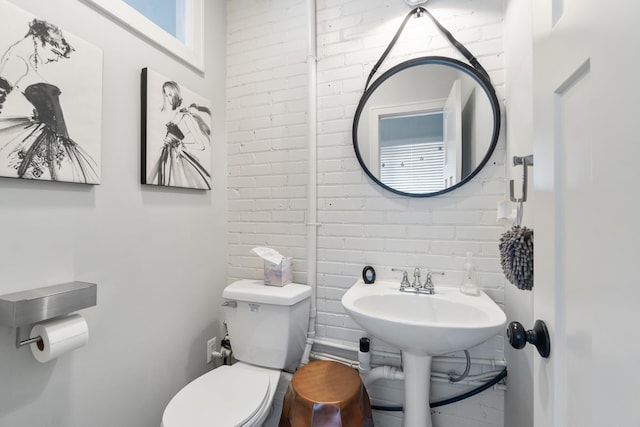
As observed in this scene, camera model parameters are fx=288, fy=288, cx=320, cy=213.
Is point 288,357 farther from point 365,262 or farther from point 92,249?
point 92,249

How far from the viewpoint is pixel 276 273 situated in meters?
1.53

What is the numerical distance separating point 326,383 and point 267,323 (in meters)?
0.40

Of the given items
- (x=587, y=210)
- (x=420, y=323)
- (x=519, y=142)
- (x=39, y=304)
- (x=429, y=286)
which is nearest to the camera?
(x=587, y=210)

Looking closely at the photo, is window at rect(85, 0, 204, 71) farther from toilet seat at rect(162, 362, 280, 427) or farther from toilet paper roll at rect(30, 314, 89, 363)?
toilet seat at rect(162, 362, 280, 427)

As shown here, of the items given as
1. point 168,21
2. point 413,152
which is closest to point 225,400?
point 413,152

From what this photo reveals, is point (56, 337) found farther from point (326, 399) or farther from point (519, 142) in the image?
point (519, 142)

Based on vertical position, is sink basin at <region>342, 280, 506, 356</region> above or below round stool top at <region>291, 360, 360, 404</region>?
above

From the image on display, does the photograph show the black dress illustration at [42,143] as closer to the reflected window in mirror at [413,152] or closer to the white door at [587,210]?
the reflected window in mirror at [413,152]

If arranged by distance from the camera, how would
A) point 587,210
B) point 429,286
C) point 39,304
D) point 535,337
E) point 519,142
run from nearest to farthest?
point 587,210
point 535,337
point 39,304
point 519,142
point 429,286

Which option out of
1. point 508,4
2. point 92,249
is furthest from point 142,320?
point 508,4

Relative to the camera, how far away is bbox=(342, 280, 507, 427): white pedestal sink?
952 millimetres

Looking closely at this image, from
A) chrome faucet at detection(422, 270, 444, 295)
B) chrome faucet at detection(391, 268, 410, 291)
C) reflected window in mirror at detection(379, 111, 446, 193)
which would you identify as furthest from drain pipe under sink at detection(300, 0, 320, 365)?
chrome faucet at detection(422, 270, 444, 295)

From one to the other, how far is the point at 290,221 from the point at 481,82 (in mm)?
1166

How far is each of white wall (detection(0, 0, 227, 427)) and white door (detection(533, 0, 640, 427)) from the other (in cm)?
141
